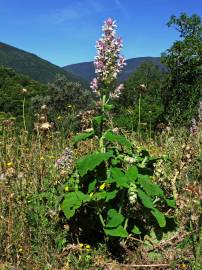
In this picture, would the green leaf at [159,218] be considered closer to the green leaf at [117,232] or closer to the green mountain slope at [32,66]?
the green leaf at [117,232]

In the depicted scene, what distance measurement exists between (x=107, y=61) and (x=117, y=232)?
1.28m

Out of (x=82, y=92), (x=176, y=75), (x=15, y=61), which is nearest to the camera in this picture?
(x=176, y=75)

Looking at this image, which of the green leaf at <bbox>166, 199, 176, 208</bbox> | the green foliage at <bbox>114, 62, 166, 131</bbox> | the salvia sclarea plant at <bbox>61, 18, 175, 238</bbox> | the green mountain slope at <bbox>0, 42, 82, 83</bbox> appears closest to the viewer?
the salvia sclarea plant at <bbox>61, 18, 175, 238</bbox>

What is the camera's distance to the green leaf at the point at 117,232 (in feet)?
11.8

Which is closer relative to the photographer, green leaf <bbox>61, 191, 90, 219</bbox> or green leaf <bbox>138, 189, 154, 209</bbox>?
green leaf <bbox>138, 189, 154, 209</bbox>

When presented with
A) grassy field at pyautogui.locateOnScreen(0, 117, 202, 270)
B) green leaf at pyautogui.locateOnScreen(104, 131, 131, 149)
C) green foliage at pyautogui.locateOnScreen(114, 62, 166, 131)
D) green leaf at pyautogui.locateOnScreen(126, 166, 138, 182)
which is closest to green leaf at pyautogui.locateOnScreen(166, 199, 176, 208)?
grassy field at pyautogui.locateOnScreen(0, 117, 202, 270)

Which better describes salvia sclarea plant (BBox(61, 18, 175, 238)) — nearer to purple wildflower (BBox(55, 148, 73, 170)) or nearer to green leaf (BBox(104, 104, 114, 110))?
green leaf (BBox(104, 104, 114, 110))

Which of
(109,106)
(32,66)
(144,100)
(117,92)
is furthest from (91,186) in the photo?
(32,66)

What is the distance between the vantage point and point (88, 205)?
3.88 m

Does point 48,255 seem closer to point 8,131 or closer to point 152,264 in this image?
point 152,264

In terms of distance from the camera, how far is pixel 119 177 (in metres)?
3.51

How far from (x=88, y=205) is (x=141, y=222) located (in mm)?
436

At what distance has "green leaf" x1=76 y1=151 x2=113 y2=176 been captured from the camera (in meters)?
3.47

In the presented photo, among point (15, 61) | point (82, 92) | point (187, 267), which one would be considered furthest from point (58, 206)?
point (15, 61)
